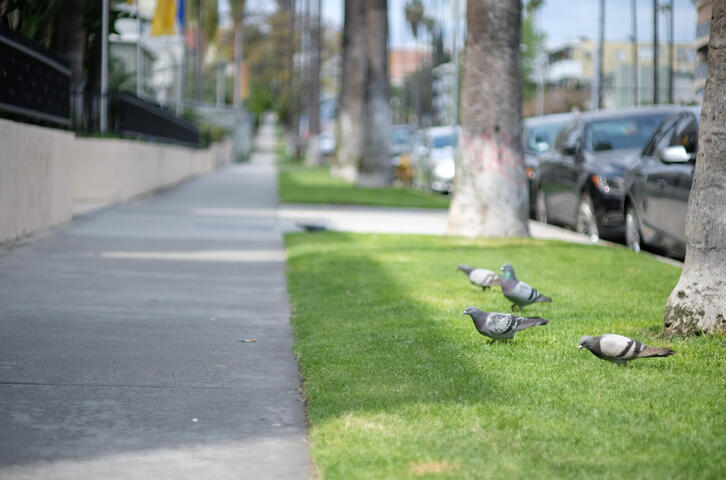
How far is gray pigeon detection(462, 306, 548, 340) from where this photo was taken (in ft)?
21.1

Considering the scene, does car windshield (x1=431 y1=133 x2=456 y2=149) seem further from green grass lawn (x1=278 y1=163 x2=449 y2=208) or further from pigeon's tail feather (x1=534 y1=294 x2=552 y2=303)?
pigeon's tail feather (x1=534 y1=294 x2=552 y2=303)

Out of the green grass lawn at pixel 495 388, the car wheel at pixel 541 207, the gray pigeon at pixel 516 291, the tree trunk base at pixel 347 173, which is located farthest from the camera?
the tree trunk base at pixel 347 173

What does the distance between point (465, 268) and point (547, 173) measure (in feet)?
27.9

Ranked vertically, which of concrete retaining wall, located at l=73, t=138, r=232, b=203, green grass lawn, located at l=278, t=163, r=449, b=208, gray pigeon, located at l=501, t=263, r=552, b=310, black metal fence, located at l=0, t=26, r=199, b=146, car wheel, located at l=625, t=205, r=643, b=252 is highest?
black metal fence, located at l=0, t=26, r=199, b=146

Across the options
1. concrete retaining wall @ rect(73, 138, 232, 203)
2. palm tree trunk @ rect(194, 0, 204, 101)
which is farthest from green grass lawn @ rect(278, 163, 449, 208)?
palm tree trunk @ rect(194, 0, 204, 101)

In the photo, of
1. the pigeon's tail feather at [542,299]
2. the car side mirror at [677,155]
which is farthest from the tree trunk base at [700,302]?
the car side mirror at [677,155]

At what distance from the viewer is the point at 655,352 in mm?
5742

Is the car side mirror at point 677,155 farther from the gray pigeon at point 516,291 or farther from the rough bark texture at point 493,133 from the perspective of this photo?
the rough bark texture at point 493,133

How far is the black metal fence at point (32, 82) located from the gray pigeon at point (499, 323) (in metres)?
6.31

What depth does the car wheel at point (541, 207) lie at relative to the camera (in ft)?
58.8

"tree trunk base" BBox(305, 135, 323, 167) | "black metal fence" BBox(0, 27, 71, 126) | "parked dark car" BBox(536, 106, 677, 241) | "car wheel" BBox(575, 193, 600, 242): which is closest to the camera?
"black metal fence" BBox(0, 27, 71, 126)

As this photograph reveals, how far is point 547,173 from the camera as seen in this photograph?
1723 centimetres

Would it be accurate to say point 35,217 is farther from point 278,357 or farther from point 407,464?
point 407,464

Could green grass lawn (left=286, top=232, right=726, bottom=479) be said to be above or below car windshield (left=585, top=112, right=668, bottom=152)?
below
